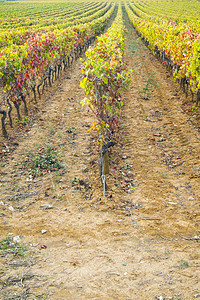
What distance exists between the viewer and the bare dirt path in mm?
3590

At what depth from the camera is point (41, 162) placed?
7.02 meters

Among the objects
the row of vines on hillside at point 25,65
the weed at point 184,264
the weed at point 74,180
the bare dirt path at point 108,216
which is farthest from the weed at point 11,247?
the row of vines on hillside at point 25,65

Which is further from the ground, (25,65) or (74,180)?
(25,65)

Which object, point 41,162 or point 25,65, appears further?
point 25,65

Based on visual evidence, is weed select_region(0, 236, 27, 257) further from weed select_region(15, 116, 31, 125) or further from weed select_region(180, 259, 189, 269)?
weed select_region(15, 116, 31, 125)

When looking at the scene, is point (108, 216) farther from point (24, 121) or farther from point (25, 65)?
point (25, 65)

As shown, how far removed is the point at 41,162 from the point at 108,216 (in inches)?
108

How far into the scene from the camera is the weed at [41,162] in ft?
22.4

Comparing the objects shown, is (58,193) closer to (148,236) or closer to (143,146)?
(148,236)

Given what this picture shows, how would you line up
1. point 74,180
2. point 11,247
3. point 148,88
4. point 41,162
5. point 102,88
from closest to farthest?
point 11,247 → point 102,88 → point 74,180 → point 41,162 → point 148,88

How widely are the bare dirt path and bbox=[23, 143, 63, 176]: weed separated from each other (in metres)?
0.18

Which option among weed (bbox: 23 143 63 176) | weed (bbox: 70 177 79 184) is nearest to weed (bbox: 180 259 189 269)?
weed (bbox: 70 177 79 184)

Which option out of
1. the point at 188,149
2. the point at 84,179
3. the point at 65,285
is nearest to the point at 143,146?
the point at 188,149

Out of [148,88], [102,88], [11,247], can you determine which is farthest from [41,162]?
[148,88]
